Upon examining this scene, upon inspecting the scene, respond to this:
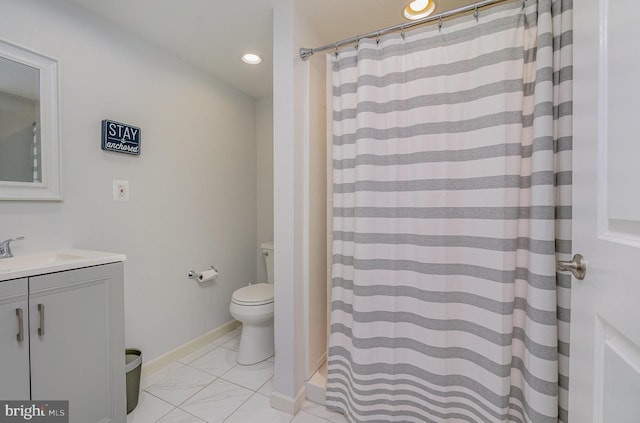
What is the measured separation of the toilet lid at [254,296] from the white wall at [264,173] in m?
0.57

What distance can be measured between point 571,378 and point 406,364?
0.66m

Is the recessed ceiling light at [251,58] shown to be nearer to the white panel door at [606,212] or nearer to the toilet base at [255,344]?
the white panel door at [606,212]

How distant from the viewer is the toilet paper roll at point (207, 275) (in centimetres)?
207

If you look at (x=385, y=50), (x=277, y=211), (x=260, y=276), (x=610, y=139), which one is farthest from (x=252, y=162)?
(x=610, y=139)

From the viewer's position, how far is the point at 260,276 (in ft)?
8.88

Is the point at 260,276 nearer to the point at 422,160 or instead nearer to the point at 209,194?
the point at 209,194

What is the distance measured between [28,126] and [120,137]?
380mm

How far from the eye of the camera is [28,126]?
1.29m

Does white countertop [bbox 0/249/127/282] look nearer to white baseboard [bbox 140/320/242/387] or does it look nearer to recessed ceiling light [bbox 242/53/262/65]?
white baseboard [bbox 140/320/242/387]

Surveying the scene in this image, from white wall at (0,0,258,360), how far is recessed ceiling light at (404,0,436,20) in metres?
1.58

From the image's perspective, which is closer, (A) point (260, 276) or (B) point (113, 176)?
(B) point (113, 176)

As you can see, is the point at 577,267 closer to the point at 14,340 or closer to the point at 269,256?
the point at 14,340

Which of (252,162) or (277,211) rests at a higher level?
(252,162)

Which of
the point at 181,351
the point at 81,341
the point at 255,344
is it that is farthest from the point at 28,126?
the point at 255,344
